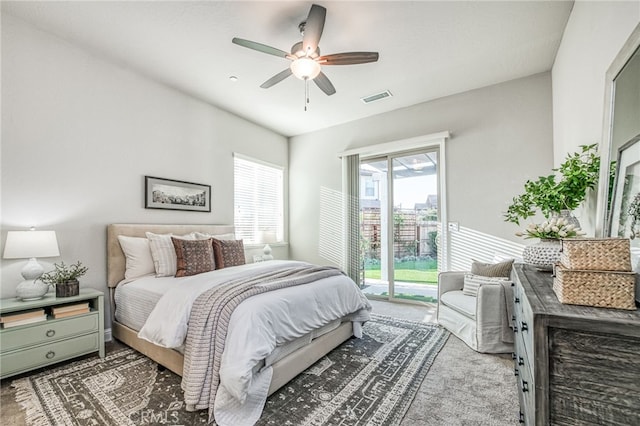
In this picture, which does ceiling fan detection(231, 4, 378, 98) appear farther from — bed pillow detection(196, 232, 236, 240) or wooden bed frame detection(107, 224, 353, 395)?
wooden bed frame detection(107, 224, 353, 395)

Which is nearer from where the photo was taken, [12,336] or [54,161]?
[12,336]

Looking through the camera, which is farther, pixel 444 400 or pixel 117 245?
pixel 117 245

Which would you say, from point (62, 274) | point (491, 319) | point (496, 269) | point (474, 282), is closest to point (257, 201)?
point (62, 274)

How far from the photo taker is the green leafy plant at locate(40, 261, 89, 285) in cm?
249

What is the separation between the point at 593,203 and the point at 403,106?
3.04 meters

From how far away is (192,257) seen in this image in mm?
3043

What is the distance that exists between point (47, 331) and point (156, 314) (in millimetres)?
925

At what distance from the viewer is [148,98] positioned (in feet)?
11.4

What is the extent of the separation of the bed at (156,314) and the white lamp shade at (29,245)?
618mm

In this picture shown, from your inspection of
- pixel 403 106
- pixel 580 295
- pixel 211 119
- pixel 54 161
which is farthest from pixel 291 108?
pixel 580 295

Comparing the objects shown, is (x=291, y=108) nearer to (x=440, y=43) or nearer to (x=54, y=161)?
(x=440, y=43)

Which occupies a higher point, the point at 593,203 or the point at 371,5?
the point at 371,5

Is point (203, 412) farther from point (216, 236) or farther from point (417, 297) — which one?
point (417, 297)

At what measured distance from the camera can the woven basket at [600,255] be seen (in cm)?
94
